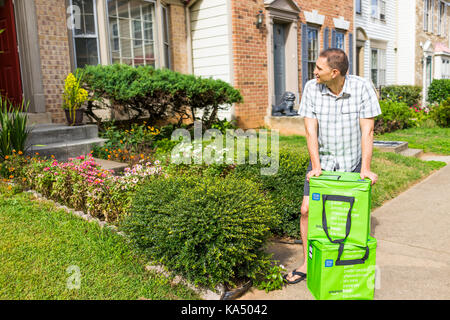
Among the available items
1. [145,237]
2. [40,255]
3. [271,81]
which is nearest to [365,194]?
[145,237]

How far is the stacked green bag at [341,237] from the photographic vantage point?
282cm

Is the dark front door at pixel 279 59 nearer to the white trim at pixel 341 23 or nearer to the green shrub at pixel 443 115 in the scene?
the white trim at pixel 341 23

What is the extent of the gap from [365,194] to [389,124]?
9.63 metres

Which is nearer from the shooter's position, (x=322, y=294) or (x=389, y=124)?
(x=322, y=294)

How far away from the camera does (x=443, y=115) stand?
1251 cm

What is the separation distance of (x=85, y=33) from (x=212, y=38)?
3162 mm

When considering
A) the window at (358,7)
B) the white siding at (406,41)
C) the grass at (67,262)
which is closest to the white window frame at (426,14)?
the white siding at (406,41)

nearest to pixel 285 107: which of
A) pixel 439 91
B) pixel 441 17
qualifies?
pixel 439 91

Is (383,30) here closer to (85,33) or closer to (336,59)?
(85,33)

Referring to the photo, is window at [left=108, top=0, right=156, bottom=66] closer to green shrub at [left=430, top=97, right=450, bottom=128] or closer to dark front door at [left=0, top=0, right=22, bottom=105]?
dark front door at [left=0, top=0, right=22, bottom=105]

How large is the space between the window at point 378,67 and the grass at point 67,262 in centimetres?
1680

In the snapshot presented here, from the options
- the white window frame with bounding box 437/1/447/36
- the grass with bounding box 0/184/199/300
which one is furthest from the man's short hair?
the white window frame with bounding box 437/1/447/36
